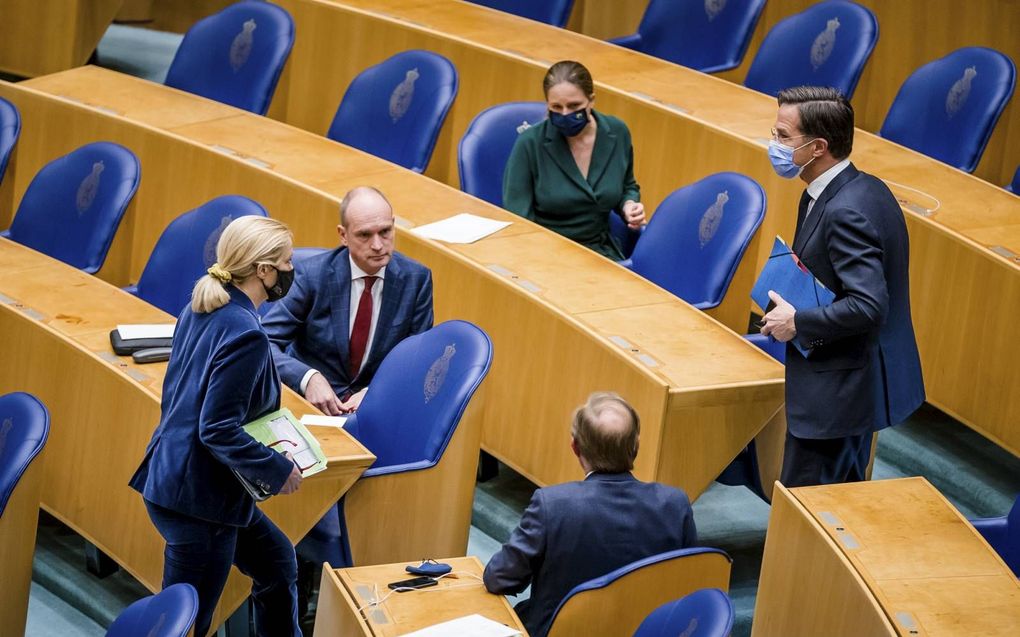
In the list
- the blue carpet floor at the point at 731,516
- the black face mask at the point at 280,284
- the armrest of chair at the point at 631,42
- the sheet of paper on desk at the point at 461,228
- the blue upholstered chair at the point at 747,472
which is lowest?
the blue carpet floor at the point at 731,516

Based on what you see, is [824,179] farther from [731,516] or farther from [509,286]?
[731,516]

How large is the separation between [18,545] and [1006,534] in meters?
2.14

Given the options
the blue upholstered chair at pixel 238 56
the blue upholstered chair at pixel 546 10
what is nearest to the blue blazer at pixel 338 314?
the blue upholstered chair at pixel 238 56

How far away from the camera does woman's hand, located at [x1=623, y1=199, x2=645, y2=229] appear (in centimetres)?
441

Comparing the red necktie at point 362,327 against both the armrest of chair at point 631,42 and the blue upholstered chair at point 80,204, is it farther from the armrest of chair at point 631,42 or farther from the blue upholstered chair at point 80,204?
the armrest of chair at point 631,42

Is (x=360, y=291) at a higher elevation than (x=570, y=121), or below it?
below

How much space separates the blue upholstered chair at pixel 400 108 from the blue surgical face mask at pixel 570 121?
83 cm

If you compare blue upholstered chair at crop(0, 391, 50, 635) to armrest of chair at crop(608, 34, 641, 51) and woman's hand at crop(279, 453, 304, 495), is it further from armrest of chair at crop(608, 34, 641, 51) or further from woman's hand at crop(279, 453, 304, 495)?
armrest of chair at crop(608, 34, 641, 51)

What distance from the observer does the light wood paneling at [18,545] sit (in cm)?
313

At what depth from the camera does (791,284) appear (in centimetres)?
302

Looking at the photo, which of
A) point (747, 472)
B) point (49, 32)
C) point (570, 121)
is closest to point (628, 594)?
→ point (747, 472)

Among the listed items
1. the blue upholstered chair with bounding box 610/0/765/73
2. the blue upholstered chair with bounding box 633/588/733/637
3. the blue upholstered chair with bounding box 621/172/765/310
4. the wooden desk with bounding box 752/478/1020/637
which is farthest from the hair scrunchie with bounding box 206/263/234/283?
the blue upholstered chair with bounding box 610/0/765/73

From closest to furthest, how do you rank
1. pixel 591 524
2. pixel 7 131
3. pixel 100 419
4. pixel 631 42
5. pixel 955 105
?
1. pixel 591 524
2. pixel 100 419
3. pixel 955 105
4. pixel 7 131
5. pixel 631 42

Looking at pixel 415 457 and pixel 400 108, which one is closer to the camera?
pixel 415 457
